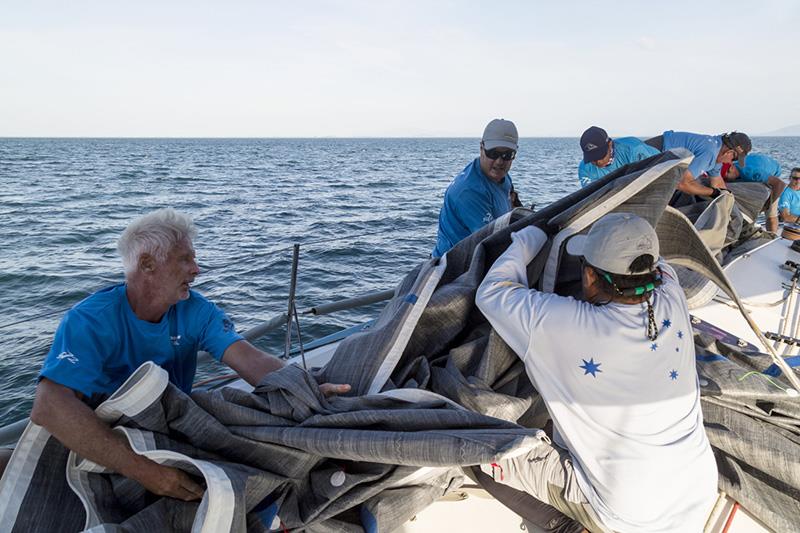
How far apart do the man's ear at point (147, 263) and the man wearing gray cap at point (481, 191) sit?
1.59 m

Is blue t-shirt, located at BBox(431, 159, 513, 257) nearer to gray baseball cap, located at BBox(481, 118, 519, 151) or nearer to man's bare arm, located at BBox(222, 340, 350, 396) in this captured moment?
gray baseball cap, located at BBox(481, 118, 519, 151)

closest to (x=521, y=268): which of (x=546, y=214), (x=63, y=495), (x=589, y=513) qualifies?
(x=546, y=214)

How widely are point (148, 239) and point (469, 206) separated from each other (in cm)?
171

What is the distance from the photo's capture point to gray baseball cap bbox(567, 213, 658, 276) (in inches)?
65.2

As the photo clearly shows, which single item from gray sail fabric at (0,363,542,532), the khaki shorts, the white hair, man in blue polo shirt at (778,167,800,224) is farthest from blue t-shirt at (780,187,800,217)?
the white hair

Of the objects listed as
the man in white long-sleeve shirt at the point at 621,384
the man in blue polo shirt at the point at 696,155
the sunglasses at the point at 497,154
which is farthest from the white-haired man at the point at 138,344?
the man in blue polo shirt at the point at 696,155

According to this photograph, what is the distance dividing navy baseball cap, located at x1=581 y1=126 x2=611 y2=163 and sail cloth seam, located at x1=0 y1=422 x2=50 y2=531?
335 cm

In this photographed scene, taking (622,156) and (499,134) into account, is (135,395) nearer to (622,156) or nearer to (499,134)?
(499,134)

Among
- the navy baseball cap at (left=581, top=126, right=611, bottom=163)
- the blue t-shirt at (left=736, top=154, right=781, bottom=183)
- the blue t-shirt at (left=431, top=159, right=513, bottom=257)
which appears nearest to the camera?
the blue t-shirt at (left=431, top=159, right=513, bottom=257)

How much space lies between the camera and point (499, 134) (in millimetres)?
3070

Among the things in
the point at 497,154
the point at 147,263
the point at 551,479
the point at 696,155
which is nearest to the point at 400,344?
the point at 551,479

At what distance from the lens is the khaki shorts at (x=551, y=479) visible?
5.79 ft

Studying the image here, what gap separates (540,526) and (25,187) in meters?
27.8

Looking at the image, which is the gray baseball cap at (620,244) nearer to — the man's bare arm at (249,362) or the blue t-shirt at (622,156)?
the man's bare arm at (249,362)
